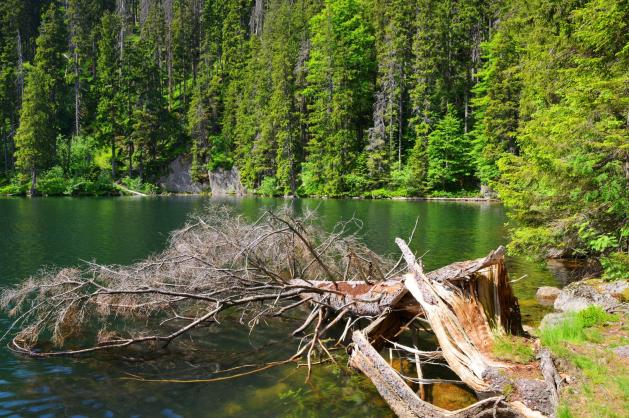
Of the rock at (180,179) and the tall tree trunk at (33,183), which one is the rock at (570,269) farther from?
the tall tree trunk at (33,183)

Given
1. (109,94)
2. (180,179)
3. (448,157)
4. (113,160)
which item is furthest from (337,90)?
(109,94)

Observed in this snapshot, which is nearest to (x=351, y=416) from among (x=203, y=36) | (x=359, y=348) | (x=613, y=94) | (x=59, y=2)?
(x=359, y=348)

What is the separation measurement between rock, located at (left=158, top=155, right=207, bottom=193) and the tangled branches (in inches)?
2163

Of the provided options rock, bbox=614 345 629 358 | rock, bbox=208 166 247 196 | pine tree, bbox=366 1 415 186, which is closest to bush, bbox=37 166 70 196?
rock, bbox=208 166 247 196

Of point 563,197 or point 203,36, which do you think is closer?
point 563,197

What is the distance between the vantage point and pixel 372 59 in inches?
2309

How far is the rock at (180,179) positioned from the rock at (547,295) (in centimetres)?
5762

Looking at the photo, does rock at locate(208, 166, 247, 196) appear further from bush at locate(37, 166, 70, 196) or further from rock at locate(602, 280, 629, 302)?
rock at locate(602, 280, 629, 302)

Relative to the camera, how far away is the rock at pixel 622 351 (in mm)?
5406

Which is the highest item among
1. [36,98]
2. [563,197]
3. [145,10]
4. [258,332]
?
[145,10]

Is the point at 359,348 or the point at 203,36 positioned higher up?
the point at 203,36

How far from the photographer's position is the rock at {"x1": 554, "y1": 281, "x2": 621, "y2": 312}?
8516mm

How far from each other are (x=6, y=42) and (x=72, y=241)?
243 feet

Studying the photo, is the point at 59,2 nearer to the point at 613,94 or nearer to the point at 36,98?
the point at 36,98
